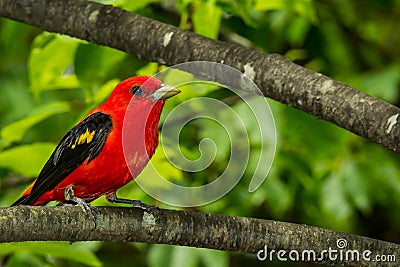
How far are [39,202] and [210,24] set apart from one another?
899 millimetres

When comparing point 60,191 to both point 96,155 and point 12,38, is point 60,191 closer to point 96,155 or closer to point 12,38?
point 96,155

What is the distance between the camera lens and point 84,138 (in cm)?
249

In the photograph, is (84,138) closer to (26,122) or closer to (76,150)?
(76,150)

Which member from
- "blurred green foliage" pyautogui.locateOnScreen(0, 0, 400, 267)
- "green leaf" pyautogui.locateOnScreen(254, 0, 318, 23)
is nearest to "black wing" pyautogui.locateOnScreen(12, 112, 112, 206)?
"blurred green foliage" pyautogui.locateOnScreen(0, 0, 400, 267)

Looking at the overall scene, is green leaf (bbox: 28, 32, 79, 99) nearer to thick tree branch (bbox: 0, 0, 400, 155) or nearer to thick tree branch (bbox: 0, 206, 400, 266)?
thick tree branch (bbox: 0, 0, 400, 155)

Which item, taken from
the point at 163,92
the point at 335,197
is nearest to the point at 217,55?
the point at 163,92

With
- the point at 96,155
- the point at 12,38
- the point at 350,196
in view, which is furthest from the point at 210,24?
the point at 350,196

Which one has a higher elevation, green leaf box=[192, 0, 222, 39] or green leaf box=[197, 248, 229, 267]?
green leaf box=[192, 0, 222, 39]

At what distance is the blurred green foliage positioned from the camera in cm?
308

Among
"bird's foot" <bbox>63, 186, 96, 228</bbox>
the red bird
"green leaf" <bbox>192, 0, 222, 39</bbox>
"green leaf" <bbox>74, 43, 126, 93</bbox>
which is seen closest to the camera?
"bird's foot" <bbox>63, 186, 96, 228</bbox>

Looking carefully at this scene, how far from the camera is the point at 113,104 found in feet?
8.40

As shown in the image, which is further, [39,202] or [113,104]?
[39,202]

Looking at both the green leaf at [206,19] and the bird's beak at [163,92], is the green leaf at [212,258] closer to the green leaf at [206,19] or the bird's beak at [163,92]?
the green leaf at [206,19]

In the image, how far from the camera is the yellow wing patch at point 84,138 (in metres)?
2.48
